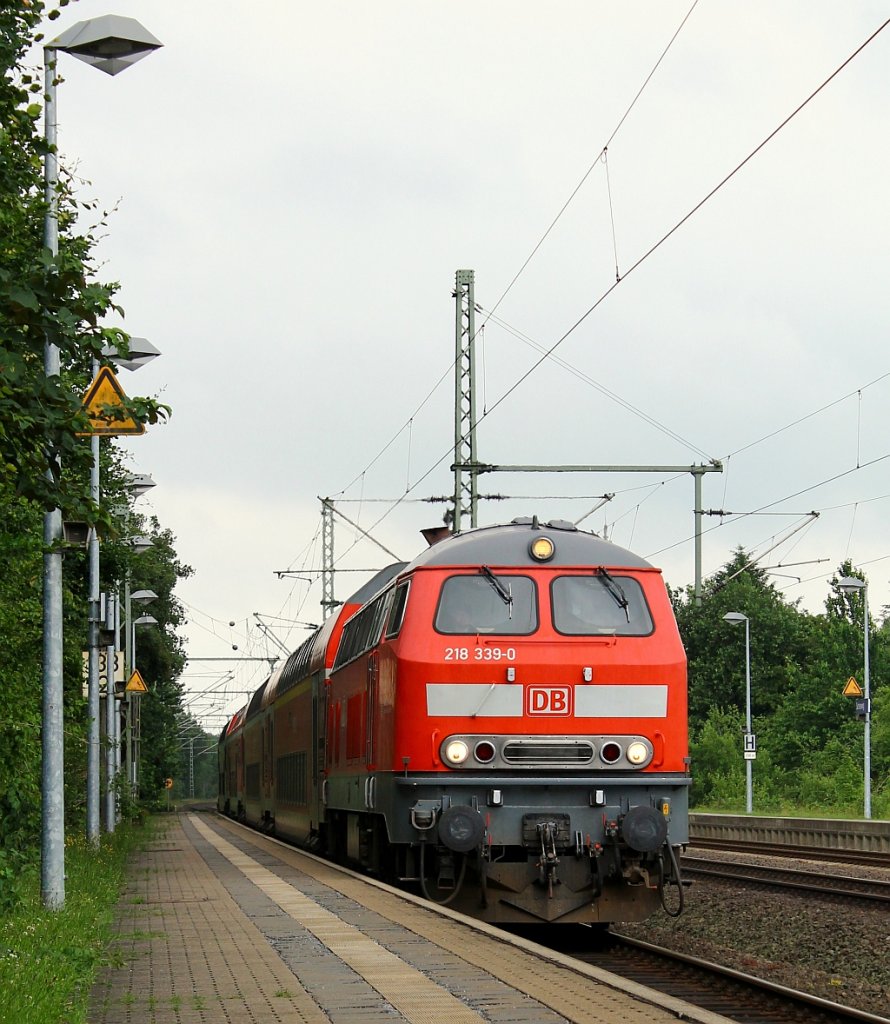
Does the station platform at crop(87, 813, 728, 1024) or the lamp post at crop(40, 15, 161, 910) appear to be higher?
the lamp post at crop(40, 15, 161, 910)

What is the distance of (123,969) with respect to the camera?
10.2m

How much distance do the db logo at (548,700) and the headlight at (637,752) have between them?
611 mm

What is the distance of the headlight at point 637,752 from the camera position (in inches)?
546

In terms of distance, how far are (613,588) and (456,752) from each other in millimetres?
2138

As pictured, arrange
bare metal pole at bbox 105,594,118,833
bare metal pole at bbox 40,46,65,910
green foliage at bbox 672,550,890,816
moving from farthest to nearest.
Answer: green foliage at bbox 672,550,890,816 < bare metal pole at bbox 105,594,118,833 < bare metal pole at bbox 40,46,65,910

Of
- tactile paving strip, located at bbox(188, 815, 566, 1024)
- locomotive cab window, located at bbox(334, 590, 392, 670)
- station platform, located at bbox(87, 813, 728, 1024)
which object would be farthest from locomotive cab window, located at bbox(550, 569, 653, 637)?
tactile paving strip, located at bbox(188, 815, 566, 1024)

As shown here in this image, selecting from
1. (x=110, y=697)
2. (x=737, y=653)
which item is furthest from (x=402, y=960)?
(x=737, y=653)

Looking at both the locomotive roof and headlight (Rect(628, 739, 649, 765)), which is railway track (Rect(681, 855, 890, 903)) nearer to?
headlight (Rect(628, 739, 649, 765))

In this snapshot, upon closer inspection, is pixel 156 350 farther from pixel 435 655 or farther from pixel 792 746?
pixel 792 746

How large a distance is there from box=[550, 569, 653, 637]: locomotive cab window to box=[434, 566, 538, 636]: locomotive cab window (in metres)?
0.25

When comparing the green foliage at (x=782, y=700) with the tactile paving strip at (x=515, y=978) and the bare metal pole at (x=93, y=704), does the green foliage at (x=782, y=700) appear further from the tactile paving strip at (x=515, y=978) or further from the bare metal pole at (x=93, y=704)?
the tactile paving strip at (x=515, y=978)

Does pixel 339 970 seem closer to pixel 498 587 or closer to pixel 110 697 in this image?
pixel 498 587

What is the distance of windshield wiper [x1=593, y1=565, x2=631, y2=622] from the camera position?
14.5 m

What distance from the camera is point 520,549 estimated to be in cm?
1480
